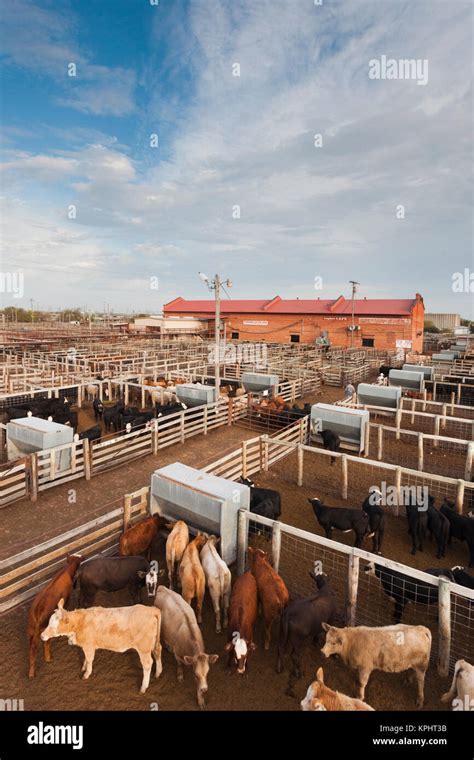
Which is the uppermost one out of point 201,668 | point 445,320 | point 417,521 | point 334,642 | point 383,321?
point 445,320

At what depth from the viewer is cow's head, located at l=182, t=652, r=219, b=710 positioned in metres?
4.33

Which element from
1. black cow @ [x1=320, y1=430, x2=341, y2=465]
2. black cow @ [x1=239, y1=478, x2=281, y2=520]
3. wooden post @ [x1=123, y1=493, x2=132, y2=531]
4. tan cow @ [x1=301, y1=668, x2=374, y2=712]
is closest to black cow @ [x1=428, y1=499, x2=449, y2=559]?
black cow @ [x1=239, y1=478, x2=281, y2=520]

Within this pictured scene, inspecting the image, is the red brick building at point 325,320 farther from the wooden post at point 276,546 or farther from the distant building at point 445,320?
the distant building at point 445,320

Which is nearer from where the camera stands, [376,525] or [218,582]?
[218,582]

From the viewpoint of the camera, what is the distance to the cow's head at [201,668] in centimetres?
433

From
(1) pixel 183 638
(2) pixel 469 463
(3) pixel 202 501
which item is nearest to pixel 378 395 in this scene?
(2) pixel 469 463

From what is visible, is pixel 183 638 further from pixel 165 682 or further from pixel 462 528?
pixel 462 528

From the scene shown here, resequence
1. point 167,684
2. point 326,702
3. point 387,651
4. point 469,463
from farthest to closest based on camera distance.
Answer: point 469,463
point 167,684
point 387,651
point 326,702

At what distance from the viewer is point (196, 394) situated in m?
16.4

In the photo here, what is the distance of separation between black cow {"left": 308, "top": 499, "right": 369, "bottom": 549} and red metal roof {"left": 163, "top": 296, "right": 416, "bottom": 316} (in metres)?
36.2

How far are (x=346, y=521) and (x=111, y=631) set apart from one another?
4.67 metres

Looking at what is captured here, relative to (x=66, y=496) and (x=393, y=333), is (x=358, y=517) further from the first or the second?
(x=393, y=333)

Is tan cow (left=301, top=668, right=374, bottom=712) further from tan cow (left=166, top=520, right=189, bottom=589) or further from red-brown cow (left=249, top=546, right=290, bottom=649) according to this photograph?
tan cow (left=166, top=520, right=189, bottom=589)
